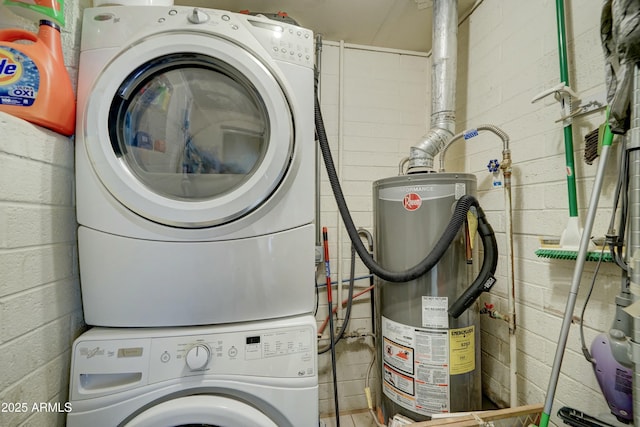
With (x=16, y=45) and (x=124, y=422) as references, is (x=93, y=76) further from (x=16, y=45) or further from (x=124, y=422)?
(x=124, y=422)

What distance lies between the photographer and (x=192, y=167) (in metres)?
0.80

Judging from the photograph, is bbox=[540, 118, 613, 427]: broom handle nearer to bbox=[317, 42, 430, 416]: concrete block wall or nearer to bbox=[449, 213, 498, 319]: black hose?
bbox=[449, 213, 498, 319]: black hose

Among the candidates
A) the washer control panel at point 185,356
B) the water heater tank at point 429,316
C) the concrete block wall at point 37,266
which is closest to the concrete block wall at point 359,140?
the water heater tank at point 429,316

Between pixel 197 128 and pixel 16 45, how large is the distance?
442mm

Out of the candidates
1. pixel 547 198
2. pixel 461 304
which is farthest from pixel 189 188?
pixel 547 198

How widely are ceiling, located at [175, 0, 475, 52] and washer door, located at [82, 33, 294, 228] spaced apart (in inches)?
32.2

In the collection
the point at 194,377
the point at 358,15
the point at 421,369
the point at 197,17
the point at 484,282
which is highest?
the point at 358,15

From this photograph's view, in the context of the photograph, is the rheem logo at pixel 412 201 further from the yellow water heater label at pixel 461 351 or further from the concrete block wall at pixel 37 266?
the concrete block wall at pixel 37 266

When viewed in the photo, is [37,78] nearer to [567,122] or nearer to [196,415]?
[196,415]

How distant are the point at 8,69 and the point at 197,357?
0.87 metres

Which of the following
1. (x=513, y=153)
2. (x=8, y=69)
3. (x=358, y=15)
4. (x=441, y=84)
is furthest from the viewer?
(x=358, y=15)

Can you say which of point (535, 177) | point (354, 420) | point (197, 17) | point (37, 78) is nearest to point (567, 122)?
point (535, 177)

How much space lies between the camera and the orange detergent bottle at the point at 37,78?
611 mm

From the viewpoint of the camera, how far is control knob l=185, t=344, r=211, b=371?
2.14ft
